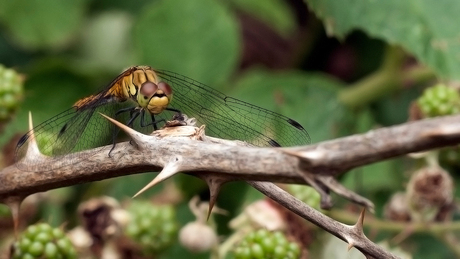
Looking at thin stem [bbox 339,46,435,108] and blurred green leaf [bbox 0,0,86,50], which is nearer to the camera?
thin stem [bbox 339,46,435,108]

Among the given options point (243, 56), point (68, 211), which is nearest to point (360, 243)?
point (68, 211)

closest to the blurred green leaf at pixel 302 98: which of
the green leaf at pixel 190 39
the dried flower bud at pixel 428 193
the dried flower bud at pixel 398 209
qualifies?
the green leaf at pixel 190 39

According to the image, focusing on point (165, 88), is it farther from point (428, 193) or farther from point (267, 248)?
point (428, 193)

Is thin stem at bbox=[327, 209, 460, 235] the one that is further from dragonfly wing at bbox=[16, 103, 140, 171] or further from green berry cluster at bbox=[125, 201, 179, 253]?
dragonfly wing at bbox=[16, 103, 140, 171]

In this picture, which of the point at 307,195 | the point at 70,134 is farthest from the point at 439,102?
the point at 70,134

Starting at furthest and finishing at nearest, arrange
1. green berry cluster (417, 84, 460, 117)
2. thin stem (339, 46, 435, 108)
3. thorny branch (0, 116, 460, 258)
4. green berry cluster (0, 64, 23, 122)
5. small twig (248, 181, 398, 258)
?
thin stem (339, 46, 435, 108) → green berry cluster (417, 84, 460, 117) → green berry cluster (0, 64, 23, 122) → small twig (248, 181, 398, 258) → thorny branch (0, 116, 460, 258)

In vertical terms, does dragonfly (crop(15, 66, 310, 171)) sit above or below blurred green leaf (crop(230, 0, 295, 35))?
below

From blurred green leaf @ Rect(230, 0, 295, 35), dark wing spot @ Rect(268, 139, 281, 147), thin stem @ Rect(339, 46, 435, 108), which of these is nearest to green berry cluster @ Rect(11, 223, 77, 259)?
dark wing spot @ Rect(268, 139, 281, 147)
